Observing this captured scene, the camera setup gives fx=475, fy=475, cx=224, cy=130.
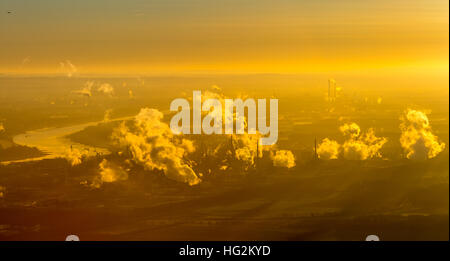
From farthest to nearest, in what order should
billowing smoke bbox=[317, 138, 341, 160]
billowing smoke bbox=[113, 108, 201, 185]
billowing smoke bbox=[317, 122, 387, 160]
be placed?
1. billowing smoke bbox=[317, 138, 341, 160]
2. billowing smoke bbox=[317, 122, 387, 160]
3. billowing smoke bbox=[113, 108, 201, 185]

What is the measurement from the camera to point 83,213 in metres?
81.3

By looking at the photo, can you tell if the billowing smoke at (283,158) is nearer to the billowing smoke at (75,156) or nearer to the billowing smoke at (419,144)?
the billowing smoke at (419,144)

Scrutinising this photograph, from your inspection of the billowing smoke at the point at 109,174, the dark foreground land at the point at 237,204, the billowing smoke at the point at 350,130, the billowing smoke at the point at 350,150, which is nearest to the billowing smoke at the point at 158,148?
the dark foreground land at the point at 237,204

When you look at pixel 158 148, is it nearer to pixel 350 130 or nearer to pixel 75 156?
pixel 75 156

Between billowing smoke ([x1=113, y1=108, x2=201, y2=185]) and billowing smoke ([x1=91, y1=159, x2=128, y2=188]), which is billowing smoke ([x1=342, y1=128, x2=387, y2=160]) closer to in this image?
billowing smoke ([x1=113, y1=108, x2=201, y2=185])

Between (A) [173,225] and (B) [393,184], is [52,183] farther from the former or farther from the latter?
(B) [393,184]

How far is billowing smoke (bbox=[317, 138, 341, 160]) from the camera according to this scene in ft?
422

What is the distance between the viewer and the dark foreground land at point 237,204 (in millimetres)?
71038

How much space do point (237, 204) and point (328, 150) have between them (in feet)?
176

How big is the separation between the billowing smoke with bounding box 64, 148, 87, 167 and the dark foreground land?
3661 mm

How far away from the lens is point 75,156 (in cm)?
12438

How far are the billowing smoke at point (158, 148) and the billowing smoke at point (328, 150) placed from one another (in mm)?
35755

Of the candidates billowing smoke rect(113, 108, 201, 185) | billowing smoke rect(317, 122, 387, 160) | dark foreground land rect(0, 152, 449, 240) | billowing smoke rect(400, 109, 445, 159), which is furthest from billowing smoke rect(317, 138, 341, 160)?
billowing smoke rect(113, 108, 201, 185)

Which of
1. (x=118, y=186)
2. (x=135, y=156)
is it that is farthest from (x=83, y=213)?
(x=135, y=156)
